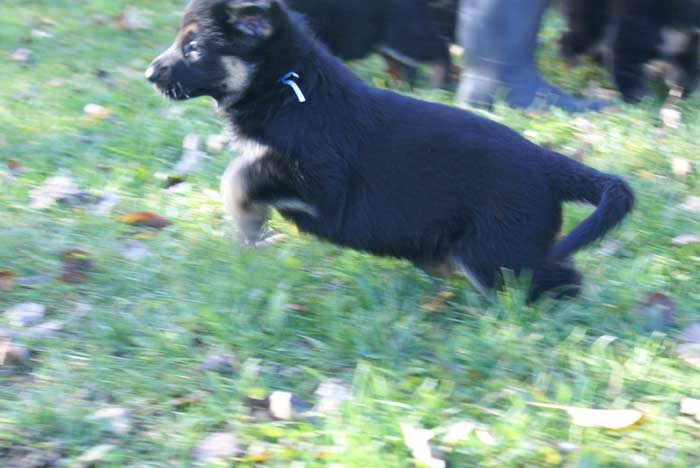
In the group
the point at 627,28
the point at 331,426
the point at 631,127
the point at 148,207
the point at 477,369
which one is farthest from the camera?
the point at 627,28

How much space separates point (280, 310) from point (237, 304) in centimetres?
18

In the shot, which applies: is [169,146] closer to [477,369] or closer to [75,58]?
[75,58]

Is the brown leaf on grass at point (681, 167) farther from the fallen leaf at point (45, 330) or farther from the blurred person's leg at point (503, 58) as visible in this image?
the fallen leaf at point (45, 330)

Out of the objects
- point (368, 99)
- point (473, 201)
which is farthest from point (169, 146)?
point (473, 201)

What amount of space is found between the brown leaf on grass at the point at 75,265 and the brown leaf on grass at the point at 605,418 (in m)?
2.04

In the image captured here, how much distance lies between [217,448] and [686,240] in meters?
2.35

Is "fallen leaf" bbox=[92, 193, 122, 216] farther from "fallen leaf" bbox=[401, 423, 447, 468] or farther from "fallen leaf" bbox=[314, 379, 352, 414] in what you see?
"fallen leaf" bbox=[401, 423, 447, 468]

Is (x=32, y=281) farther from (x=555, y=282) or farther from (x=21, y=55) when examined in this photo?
(x=21, y=55)

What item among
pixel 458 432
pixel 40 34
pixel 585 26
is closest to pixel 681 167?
pixel 585 26

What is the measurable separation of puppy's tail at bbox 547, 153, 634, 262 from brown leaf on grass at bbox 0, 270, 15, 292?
2124mm

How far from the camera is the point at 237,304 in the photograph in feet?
11.6

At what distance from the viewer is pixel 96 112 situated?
5.55 m

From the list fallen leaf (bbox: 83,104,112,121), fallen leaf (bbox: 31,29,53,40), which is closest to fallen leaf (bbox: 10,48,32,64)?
fallen leaf (bbox: 31,29,53,40)

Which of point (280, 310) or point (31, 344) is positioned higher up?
point (280, 310)
